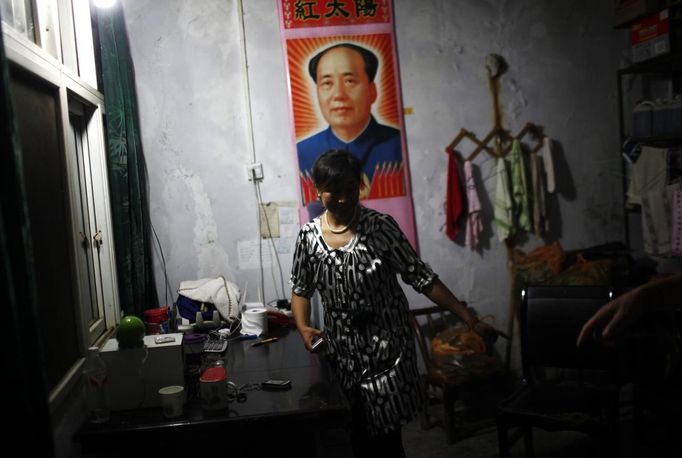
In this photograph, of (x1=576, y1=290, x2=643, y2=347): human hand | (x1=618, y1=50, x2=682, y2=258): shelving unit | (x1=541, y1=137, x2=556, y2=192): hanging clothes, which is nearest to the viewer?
(x1=576, y1=290, x2=643, y2=347): human hand

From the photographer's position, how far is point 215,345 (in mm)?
2424

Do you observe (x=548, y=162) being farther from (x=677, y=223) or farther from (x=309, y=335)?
(x=309, y=335)

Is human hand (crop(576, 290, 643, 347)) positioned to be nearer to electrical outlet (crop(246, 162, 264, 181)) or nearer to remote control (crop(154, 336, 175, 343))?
remote control (crop(154, 336, 175, 343))

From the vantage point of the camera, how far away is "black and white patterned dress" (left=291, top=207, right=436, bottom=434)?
1.87 metres

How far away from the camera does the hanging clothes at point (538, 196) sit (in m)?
3.63

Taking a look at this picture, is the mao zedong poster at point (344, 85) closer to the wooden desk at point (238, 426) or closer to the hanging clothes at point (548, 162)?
the hanging clothes at point (548, 162)

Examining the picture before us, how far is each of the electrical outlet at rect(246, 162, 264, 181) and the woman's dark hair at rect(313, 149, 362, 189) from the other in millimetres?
→ 1498

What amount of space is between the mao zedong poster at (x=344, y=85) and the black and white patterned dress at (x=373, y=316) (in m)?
1.46

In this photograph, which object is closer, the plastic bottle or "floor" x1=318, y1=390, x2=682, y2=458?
the plastic bottle

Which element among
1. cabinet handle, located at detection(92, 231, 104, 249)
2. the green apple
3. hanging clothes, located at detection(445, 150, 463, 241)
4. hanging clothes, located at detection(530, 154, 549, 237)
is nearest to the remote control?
the green apple

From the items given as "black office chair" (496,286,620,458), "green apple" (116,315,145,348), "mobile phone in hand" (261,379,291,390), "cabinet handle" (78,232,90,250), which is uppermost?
"cabinet handle" (78,232,90,250)

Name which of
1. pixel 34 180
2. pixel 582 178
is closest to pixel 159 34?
pixel 34 180

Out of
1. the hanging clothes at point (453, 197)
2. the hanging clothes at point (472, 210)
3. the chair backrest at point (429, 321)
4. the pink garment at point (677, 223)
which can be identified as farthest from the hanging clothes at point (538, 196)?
the chair backrest at point (429, 321)

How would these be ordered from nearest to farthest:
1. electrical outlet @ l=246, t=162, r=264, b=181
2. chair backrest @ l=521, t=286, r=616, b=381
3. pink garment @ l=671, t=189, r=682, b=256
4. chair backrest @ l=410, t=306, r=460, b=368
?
1. chair backrest @ l=521, t=286, r=616, b=381
2. pink garment @ l=671, t=189, r=682, b=256
3. electrical outlet @ l=246, t=162, r=264, b=181
4. chair backrest @ l=410, t=306, r=460, b=368
